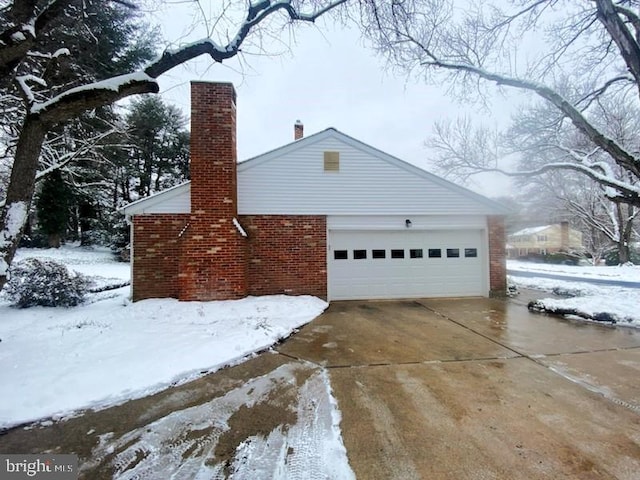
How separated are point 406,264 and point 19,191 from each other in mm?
8353

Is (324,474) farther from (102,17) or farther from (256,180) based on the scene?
(102,17)

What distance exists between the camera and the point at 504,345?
→ 17.5 ft

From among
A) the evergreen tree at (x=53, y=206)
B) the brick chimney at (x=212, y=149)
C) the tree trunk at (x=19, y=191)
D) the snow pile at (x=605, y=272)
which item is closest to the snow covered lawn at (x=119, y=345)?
the tree trunk at (x=19, y=191)

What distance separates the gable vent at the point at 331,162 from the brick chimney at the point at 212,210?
8.28ft

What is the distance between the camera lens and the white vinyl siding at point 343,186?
888 cm

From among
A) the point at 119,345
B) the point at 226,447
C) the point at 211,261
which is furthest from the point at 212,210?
the point at 226,447

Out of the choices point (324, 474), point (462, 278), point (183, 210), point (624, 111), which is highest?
point (624, 111)

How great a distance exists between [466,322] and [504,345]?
4.99 feet

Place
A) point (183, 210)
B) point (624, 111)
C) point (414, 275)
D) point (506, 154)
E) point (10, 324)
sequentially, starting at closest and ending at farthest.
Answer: point (10, 324)
point (183, 210)
point (414, 275)
point (624, 111)
point (506, 154)

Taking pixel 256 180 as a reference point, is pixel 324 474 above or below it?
below

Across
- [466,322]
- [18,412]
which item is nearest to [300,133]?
[466,322]

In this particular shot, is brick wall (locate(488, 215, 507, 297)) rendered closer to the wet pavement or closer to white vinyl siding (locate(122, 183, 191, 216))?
the wet pavement

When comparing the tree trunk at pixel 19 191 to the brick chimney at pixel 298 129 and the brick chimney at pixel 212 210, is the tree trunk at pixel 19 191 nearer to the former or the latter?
the brick chimney at pixel 212 210

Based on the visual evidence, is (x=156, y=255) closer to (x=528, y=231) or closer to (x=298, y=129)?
(x=298, y=129)
